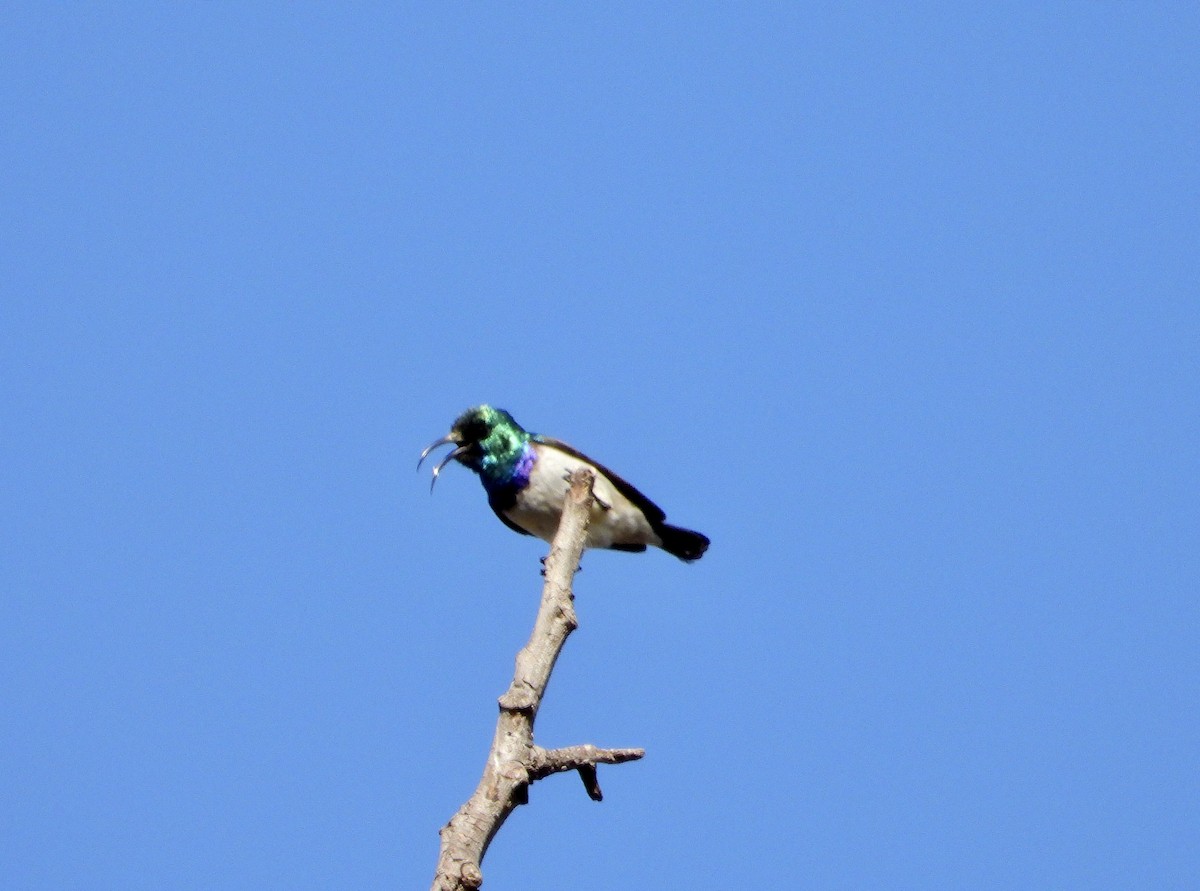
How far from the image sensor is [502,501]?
35.4ft

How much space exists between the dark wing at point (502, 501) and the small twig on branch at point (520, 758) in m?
3.93

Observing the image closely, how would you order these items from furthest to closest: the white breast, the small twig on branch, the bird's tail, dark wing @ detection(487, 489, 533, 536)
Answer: the bird's tail → dark wing @ detection(487, 489, 533, 536) → the white breast → the small twig on branch

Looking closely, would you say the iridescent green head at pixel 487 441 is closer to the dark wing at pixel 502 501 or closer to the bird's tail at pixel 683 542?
the dark wing at pixel 502 501

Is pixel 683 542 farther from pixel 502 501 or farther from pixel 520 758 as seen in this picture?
pixel 520 758

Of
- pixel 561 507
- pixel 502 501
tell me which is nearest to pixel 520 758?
pixel 561 507

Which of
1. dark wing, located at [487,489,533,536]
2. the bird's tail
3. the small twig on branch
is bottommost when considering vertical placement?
the small twig on branch

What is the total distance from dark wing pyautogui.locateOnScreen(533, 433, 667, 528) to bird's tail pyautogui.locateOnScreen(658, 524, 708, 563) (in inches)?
7.1

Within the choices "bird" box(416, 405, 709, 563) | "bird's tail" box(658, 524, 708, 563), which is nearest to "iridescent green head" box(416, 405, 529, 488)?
"bird" box(416, 405, 709, 563)

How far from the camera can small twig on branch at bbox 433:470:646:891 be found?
5082 millimetres

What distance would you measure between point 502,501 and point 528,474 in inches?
12.6

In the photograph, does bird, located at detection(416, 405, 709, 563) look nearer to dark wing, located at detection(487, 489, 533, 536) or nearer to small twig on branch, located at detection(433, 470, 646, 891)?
dark wing, located at detection(487, 489, 533, 536)

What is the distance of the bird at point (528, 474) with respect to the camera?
34.7ft

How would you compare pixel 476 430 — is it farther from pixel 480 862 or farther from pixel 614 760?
pixel 480 862

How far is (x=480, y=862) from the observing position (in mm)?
5117
